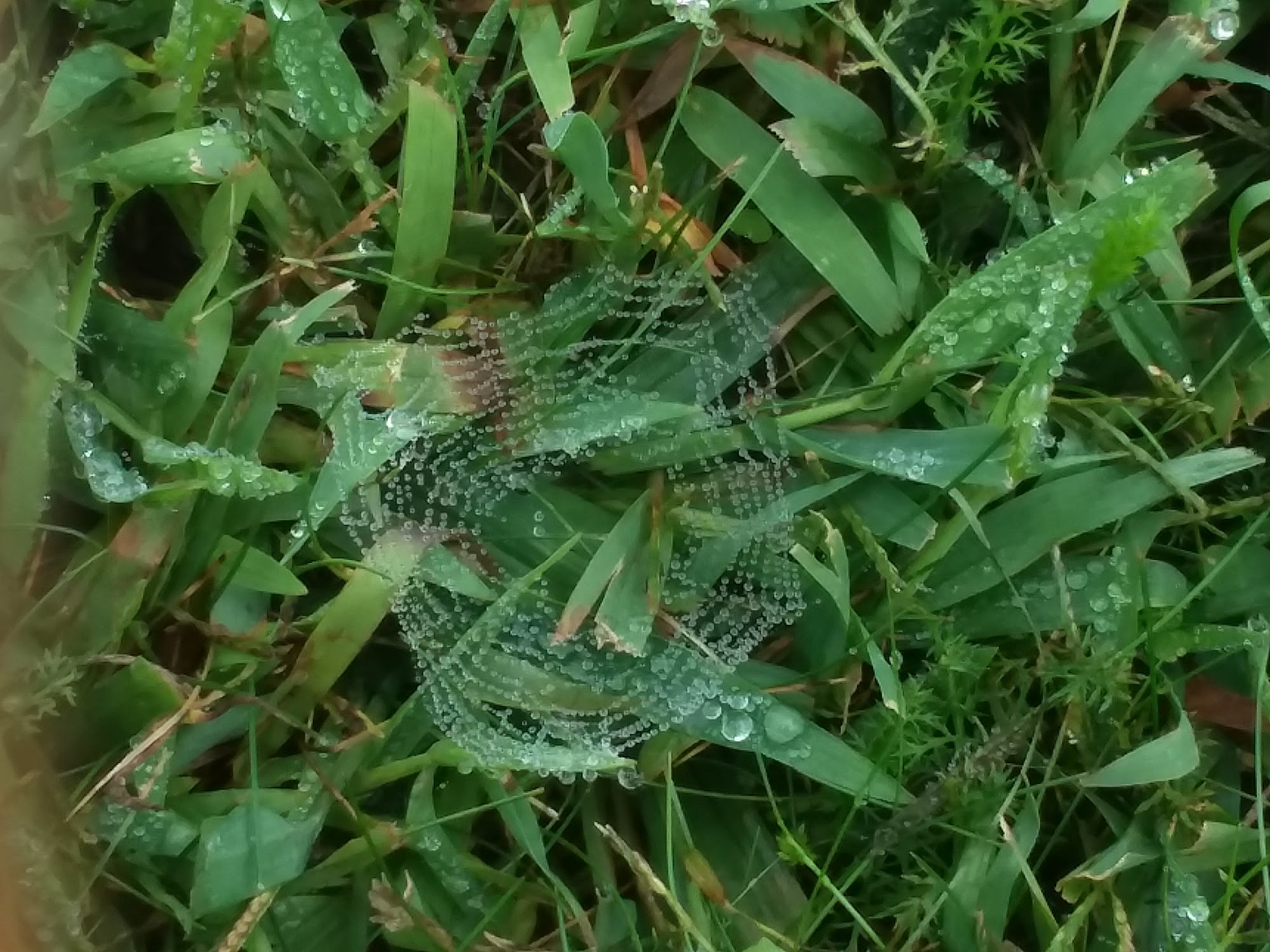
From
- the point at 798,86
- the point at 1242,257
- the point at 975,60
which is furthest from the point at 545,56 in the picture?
the point at 1242,257

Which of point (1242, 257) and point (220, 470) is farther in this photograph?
point (1242, 257)

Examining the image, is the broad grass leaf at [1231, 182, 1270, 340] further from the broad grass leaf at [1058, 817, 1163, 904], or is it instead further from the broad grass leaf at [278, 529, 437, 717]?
the broad grass leaf at [278, 529, 437, 717]

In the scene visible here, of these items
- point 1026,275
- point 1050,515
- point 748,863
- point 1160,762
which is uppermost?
point 1026,275

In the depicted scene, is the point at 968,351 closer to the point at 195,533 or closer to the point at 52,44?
the point at 195,533

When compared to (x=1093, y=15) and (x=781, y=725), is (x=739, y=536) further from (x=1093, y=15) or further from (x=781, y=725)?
(x=1093, y=15)

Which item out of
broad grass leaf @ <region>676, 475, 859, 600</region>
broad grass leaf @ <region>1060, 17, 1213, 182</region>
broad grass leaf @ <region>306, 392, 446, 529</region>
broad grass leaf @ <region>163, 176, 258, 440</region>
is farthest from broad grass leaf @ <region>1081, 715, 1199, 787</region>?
broad grass leaf @ <region>163, 176, 258, 440</region>

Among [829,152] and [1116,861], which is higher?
[829,152]

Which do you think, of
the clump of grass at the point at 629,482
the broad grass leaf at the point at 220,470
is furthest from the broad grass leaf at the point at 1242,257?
the broad grass leaf at the point at 220,470
